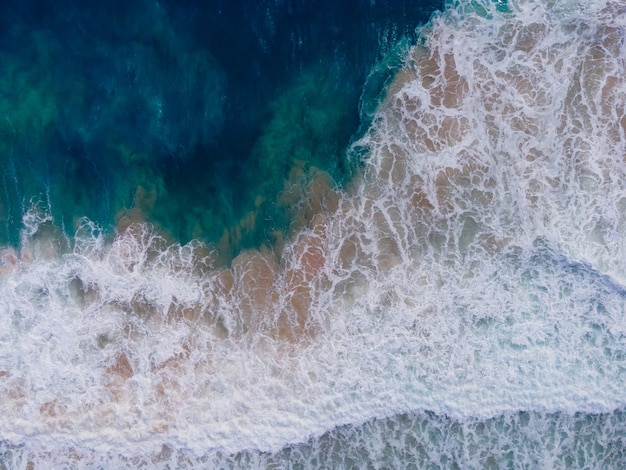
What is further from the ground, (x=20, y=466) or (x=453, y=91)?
(x=453, y=91)

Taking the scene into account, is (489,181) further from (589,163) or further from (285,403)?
(285,403)

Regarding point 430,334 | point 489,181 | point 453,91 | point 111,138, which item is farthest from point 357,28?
point 430,334

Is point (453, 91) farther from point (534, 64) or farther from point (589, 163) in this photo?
point (589, 163)

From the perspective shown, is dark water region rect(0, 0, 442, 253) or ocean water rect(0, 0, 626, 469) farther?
dark water region rect(0, 0, 442, 253)

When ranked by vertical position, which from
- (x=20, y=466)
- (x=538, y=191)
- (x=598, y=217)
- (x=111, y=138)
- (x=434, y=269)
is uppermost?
(x=111, y=138)
